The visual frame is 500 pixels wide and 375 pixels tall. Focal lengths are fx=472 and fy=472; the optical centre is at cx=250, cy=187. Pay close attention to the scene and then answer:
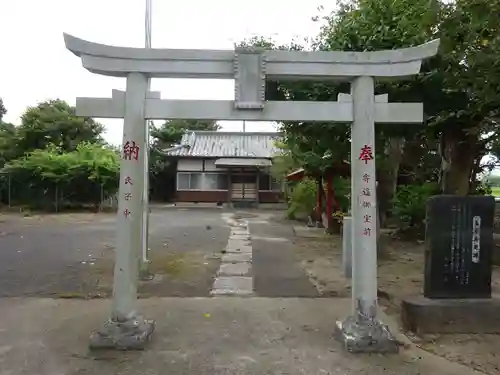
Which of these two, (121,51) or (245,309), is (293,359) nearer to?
(245,309)

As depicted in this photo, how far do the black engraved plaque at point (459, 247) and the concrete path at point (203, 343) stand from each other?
3.85 ft

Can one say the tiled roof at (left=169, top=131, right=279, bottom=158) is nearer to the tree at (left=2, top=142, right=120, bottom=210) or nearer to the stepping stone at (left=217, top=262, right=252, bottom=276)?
the tree at (left=2, top=142, right=120, bottom=210)

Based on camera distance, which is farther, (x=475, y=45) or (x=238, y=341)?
(x=475, y=45)

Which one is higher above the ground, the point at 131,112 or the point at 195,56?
the point at 195,56

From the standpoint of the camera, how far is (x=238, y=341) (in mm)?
5148

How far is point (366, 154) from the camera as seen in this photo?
16.7 ft

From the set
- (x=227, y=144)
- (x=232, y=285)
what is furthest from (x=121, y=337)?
(x=227, y=144)

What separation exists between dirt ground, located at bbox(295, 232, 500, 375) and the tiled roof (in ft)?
63.3

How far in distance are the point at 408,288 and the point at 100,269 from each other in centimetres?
583

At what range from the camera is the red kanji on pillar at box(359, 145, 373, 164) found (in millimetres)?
5086

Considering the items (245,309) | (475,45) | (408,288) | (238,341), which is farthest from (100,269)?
(475,45)

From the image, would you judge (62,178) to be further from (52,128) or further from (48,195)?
(52,128)

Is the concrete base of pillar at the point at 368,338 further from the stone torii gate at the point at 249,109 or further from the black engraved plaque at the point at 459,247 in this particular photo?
the black engraved plaque at the point at 459,247

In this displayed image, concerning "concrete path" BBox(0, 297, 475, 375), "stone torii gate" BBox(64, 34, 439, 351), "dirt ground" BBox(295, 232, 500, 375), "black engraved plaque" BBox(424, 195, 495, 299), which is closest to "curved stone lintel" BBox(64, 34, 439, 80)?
"stone torii gate" BBox(64, 34, 439, 351)
